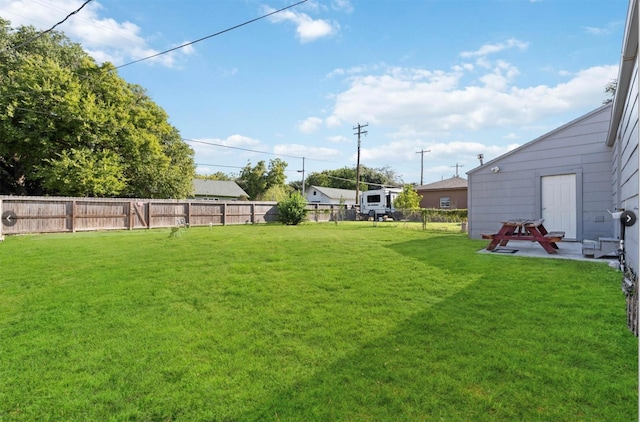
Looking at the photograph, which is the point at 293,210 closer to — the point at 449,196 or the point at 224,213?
the point at 224,213

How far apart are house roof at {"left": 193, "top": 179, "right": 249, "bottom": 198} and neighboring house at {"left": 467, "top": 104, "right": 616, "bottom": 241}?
1133 inches

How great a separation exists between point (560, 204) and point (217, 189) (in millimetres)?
31762

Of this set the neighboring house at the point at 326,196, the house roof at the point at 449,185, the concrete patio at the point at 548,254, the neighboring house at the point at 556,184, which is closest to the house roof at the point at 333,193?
the neighboring house at the point at 326,196

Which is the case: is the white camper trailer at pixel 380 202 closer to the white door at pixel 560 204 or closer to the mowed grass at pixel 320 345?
the white door at pixel 560 204

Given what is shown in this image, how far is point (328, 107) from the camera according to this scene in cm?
1491

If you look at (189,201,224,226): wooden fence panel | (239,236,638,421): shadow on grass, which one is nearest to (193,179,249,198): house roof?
(189,201,224,226): wooden fence panel

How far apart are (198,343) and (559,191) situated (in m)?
9.10

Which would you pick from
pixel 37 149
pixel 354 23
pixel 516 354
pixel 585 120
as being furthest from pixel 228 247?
pixel 37 149

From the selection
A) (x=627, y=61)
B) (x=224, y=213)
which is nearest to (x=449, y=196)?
(x=224, y=213)

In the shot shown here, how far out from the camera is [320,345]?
9.04ft

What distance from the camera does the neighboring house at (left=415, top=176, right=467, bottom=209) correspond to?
1032 inches

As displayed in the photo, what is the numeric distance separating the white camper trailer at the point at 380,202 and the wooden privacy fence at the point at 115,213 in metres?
8.68

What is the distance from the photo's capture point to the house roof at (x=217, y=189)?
33875 millimetres

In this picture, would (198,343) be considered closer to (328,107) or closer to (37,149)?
(328,107)
